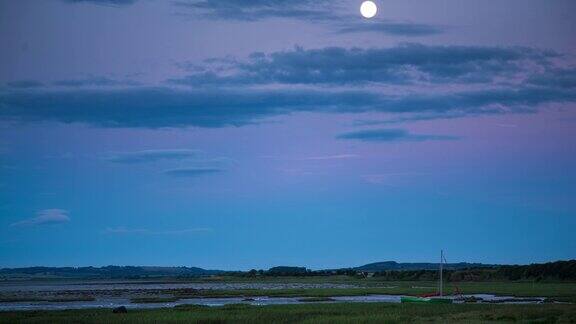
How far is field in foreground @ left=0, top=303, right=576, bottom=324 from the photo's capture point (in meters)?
39.2

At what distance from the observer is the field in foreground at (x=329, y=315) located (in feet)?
129

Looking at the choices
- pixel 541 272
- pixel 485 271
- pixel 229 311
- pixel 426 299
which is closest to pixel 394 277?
pixel 485 271

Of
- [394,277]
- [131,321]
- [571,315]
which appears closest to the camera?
[571,315]

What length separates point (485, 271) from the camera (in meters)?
119

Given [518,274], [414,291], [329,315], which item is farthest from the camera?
[518,274]

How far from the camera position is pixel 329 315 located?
4438cm

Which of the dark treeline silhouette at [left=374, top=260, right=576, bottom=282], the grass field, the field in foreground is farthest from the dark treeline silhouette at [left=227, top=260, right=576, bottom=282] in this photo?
the field in foreground

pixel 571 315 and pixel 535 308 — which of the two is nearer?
pixel 571 315

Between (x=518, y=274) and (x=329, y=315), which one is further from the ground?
(x=518, y=274)

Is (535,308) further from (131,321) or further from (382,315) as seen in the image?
(131,321)

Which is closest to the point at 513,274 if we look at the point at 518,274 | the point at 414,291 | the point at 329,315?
the point at 518,274

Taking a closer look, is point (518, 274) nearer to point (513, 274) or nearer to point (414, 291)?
point (513, 274)

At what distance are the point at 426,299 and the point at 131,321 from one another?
2433 cm

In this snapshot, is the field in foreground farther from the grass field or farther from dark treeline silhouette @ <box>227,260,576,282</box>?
dark treeline silhouette @ <box>227,260,576,282</box>
